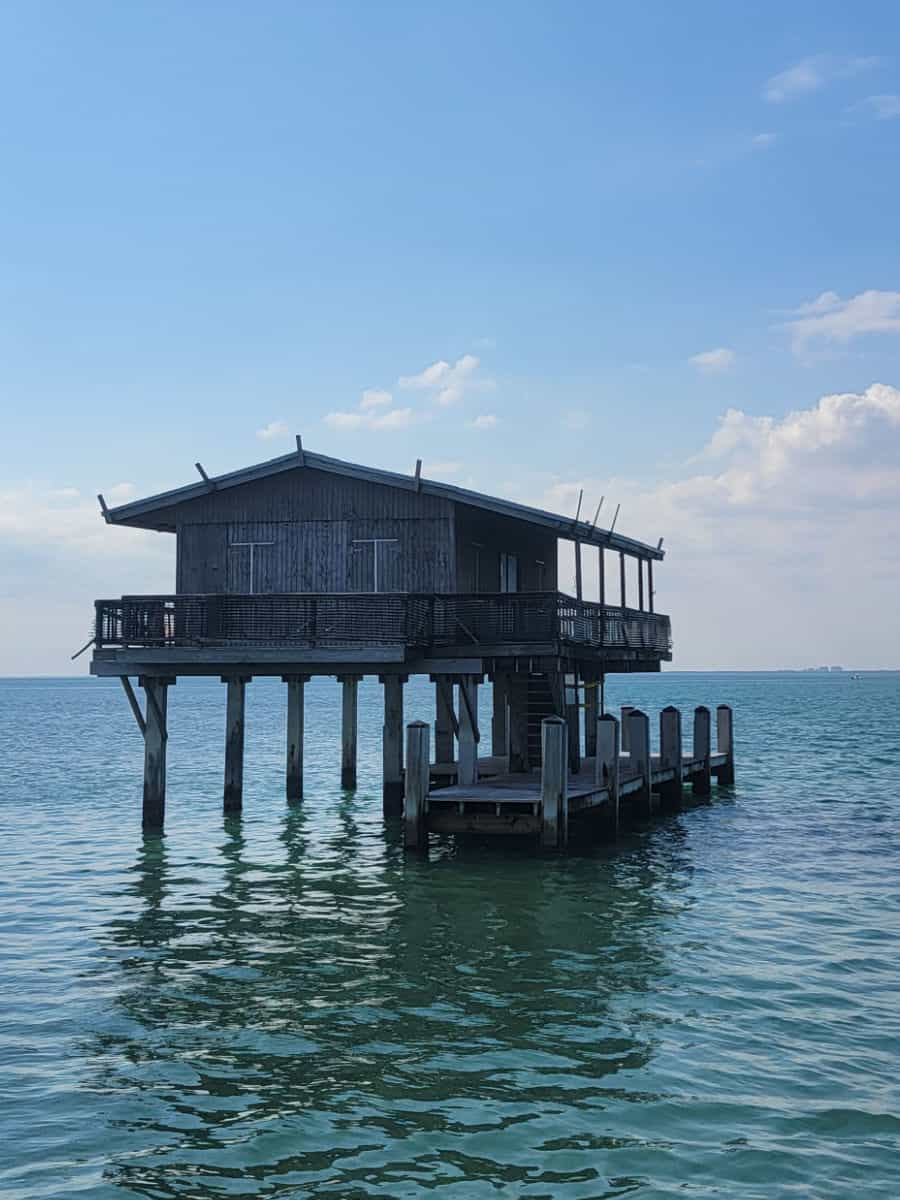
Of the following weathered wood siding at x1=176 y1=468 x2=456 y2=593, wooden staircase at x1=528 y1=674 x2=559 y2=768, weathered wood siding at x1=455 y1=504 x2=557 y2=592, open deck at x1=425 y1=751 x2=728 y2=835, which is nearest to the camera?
open deck at x1=425 y1=751 x2=728 y2=835

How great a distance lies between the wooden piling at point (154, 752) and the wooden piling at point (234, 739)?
1487mm

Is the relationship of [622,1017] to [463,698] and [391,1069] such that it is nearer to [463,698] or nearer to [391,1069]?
[391,1069]

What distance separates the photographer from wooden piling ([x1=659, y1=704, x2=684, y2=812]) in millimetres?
31875

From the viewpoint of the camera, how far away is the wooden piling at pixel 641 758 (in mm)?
29219

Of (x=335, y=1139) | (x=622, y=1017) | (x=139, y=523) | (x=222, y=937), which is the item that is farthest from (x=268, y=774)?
(x=335, y=1139)

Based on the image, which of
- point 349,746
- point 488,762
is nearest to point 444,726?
point 488,762

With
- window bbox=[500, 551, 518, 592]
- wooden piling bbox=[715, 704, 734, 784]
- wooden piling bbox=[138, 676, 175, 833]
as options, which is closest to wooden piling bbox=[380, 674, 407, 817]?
window bbox=[500, 551, 518, 592]

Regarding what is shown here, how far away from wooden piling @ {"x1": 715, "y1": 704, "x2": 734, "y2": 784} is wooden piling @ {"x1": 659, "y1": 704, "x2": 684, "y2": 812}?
21.8 ft

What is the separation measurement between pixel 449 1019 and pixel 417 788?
9637 millimetres

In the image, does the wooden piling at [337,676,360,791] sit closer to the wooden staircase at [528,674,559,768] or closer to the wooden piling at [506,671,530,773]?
the wooden staircase at [528,674,559,768]

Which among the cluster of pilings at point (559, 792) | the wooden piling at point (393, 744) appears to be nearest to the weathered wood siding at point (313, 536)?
the wooden piling at point (393, 744)

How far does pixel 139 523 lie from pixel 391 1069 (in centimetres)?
1939

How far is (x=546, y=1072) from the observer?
11.7 meters

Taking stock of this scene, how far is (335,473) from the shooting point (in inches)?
1056
